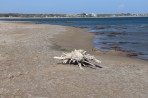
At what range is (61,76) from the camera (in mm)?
13805

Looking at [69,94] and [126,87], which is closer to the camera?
[69,94]

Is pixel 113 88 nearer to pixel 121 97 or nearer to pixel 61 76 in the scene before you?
pixel 121 97

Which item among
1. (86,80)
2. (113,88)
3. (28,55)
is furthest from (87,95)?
(28,55)

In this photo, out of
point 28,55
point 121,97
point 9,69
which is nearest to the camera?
point 121,97

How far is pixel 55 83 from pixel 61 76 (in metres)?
1.20

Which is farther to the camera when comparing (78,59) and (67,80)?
(78,59)

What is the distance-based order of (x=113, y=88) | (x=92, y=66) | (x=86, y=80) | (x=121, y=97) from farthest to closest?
(x=92, y=66) → (x=86, y=80) → (x=113, y=88) → (x=121, y=97)

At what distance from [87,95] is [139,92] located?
1582 mm

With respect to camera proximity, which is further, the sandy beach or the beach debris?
the beach debris

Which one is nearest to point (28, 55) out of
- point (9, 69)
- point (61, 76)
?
point (9, 69)

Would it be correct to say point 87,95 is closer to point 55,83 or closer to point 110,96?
point 110,96

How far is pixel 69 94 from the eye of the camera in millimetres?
11305

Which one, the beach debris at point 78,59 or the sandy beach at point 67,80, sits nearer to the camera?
the sandy beach at point 67,80

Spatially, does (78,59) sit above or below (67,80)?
above
